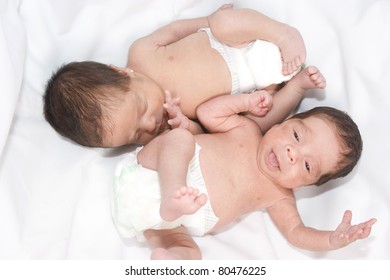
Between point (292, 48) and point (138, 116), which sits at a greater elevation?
point (292, 48)

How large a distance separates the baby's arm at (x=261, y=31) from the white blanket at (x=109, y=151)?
0.37ft

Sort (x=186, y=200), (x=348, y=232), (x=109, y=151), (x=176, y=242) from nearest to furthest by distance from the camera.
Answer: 1. (x=186, y=200)
2. (x=348, y=232)
3. (x=176, y=242)
4. (x=109, y=151)

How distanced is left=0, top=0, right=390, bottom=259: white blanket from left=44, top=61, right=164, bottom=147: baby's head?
126 mm

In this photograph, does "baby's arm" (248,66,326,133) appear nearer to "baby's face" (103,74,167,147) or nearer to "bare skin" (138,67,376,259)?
"bare skin" (138,67,376,259)

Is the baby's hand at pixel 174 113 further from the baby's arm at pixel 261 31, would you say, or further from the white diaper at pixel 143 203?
the baby's arm at pixel 261 31

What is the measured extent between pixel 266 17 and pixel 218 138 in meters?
0.37

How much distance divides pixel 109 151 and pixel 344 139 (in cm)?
69

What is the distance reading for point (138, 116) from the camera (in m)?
1.69

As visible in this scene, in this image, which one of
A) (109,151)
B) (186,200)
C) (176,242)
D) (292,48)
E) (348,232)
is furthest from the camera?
(109,151)

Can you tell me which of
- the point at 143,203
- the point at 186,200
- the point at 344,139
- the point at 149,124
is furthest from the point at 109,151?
the point at 344,139

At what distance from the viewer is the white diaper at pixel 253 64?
70.0 inches

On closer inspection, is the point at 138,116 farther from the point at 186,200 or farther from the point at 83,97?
the point at 186,200

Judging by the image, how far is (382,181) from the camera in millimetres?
1646

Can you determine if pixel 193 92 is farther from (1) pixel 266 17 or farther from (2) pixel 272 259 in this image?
(2) pixel 272 259
